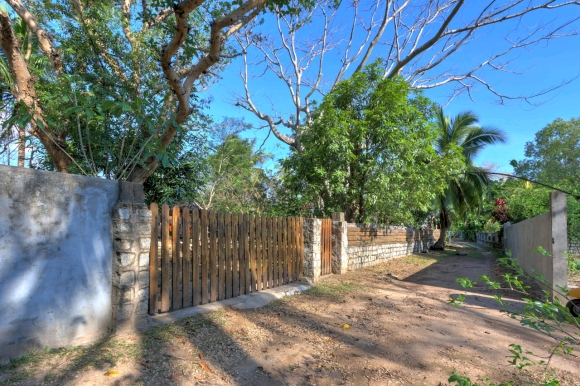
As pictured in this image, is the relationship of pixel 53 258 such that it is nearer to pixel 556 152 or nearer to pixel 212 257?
pixel 212 257

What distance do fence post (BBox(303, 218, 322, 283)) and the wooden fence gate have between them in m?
0.54

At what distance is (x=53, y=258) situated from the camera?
3254 mm

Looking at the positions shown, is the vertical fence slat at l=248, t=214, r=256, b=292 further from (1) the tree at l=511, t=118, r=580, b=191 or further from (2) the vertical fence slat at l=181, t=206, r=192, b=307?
(1) the tree at l=511, t=118, r=580, b=191

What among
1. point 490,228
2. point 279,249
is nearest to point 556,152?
point 490,228

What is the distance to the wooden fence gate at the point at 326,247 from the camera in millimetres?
8227

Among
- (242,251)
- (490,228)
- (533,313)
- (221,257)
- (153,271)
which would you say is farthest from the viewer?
(490,228)

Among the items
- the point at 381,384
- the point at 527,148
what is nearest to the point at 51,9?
the point at 381,384

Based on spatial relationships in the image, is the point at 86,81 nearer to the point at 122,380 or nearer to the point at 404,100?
the point at 122,380

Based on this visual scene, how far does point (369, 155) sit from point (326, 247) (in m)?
3.43

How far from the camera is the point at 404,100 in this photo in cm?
977

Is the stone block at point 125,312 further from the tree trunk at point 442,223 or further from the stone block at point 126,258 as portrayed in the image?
the tree trunk at point 442,223

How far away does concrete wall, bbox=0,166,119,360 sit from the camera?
9.72 ft

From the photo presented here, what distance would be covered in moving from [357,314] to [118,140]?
6.21 meters

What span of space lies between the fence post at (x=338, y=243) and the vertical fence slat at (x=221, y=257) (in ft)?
13.2
